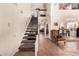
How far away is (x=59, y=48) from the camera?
1.57 meters

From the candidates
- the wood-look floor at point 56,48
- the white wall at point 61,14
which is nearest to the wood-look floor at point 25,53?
the wood-look floor at point 56,48

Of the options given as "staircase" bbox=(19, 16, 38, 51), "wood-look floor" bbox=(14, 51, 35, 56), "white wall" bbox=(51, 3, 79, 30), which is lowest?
"wood-look floor" bbox=(14, 51, 35, 56)

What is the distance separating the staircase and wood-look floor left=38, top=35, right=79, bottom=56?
0.08 metres

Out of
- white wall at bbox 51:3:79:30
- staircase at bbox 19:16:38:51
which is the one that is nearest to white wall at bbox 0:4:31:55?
staircase at bbox 19:16:38:51

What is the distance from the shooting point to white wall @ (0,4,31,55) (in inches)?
60.7

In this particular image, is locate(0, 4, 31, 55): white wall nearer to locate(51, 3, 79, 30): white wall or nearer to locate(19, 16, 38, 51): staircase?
locate(19, 16, 38, 51): staircase

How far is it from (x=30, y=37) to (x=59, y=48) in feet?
0.91

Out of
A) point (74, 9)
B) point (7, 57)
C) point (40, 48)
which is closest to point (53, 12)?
point (74, 9)

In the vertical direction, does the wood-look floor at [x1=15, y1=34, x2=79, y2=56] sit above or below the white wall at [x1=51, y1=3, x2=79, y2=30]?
below

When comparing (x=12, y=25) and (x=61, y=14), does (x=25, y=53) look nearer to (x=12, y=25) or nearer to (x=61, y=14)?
(x=12, y=25)

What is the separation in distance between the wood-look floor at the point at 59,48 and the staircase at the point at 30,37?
0.08 m

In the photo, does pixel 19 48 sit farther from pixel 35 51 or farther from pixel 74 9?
pixel 74 9

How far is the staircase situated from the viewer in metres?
1.57

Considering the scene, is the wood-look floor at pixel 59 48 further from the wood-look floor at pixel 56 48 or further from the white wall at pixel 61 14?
the white wall at pixel 61 14
